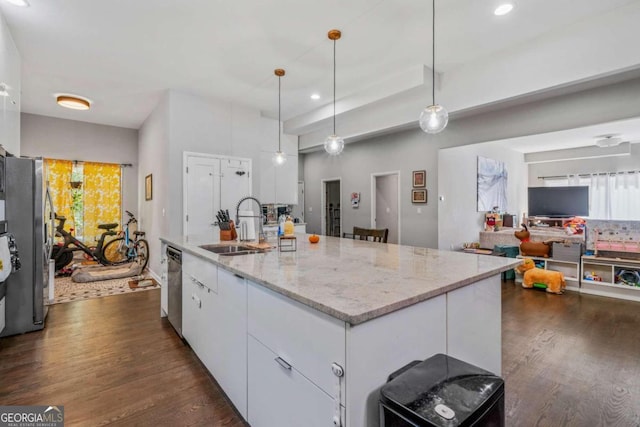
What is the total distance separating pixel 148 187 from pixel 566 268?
7.03 metres

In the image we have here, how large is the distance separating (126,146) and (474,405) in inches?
296

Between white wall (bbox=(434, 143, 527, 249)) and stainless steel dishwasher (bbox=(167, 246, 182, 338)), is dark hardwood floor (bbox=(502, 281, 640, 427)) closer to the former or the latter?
white wall (bbox=(434, 143, 527, 249))

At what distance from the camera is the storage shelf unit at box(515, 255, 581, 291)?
4410 millimetres

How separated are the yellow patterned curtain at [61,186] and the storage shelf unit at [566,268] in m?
8.31

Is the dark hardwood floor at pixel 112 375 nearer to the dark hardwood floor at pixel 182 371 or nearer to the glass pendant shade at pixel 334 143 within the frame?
the dark hardwood floor at pixel 182 371

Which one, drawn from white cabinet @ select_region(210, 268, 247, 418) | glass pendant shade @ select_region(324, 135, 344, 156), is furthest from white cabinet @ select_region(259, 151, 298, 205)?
white cabinet @ select_region(210, 268, 247, 418)

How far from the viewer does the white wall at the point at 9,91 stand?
264 cm

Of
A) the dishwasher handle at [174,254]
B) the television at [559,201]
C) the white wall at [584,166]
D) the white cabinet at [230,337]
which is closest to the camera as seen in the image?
the white cabinet at [230,337]

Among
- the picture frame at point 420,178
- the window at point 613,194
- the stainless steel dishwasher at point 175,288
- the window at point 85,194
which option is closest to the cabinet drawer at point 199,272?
the stainless steel dishwasher at point 175,288

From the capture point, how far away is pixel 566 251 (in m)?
4.48

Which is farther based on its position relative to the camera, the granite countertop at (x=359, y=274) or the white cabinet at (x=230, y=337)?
the white cabinet at (x=230, y=337)

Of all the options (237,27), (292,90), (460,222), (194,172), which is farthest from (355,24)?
(460,222)

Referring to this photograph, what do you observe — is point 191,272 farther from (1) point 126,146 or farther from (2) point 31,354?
(1) point 126,146

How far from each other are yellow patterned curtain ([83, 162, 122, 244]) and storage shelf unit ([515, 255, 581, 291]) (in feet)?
25.7
